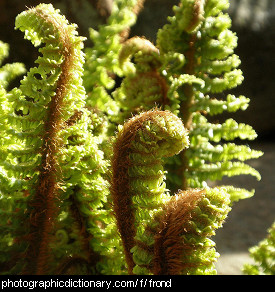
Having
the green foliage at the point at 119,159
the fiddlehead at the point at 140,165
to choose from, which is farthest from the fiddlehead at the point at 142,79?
the fiddlehead at the point at 140,165

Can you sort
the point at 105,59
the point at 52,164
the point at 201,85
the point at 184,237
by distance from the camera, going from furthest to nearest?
the point at 105,59, the point at 201,85, the point at 52,164, the point at 184,237

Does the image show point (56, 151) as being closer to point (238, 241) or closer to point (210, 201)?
point (210, 201)

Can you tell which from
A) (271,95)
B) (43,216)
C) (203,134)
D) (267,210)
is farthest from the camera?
(271,95)

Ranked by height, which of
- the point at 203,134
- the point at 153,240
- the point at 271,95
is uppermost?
the point at 271,95

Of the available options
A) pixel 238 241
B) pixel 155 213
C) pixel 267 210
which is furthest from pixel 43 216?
pixel 267 210

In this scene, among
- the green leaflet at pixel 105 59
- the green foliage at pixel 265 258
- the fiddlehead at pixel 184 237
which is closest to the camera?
the fiddlehead at pixel 184 237

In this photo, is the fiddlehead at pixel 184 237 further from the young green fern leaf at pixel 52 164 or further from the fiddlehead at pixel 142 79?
the fiddlehead at pixel 142 79

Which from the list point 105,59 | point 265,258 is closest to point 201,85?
point 105,59

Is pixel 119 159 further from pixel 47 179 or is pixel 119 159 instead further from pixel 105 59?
pixel 105 59
